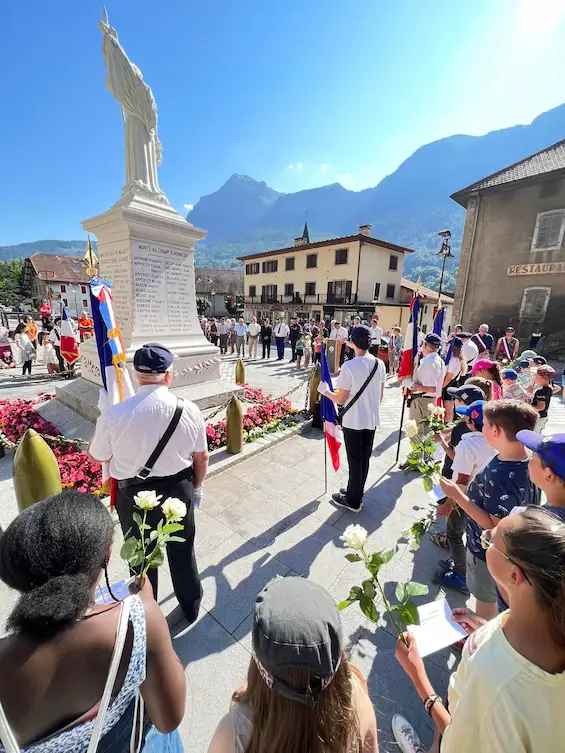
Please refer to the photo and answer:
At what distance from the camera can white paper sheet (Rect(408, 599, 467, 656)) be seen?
1761mm

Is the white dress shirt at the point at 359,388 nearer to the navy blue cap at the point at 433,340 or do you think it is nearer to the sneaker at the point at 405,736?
the navy blue cap at the point at 433,340

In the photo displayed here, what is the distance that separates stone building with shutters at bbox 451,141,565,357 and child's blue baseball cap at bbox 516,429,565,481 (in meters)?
22.1

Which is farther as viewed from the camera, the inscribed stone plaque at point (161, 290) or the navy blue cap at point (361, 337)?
the inscribed stone plaque at point (161, 290)

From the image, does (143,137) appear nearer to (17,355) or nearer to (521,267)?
(17,355)

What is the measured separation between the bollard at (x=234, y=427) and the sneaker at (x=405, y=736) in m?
3.67

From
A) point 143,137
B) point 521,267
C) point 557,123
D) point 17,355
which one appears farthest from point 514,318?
point 557,123

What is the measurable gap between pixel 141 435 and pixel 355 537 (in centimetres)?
154

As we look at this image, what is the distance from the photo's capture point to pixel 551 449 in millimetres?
1604

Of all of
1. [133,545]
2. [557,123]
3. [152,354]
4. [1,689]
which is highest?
[557,123]

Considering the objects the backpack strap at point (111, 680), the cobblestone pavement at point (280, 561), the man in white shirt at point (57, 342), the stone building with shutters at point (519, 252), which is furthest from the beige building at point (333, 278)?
the backpack strap at point (111, 680)

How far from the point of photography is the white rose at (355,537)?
1.35 m

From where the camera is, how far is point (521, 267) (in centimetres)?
1914

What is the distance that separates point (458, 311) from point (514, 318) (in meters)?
3.19

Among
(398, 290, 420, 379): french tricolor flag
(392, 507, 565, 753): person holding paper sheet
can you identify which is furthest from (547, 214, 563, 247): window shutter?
(392, 507, 565, 753): person holding paper sheet
